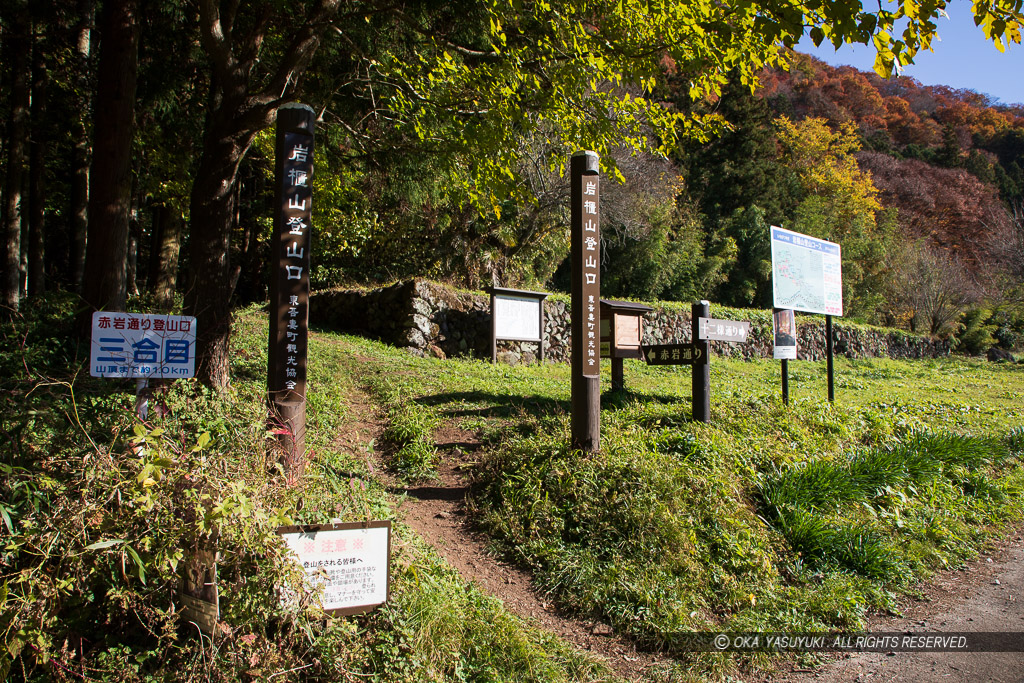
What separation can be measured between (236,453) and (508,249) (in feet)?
53.3

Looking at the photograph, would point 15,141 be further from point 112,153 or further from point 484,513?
point 484,513

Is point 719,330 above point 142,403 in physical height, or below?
above

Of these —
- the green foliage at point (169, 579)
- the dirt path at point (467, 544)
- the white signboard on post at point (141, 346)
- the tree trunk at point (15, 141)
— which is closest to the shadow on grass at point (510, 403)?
the dirt path at point (467, 544)

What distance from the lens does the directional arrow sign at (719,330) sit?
297 inches

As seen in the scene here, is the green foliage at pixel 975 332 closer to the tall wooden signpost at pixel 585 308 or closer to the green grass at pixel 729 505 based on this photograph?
the green grass at pixel 729 505

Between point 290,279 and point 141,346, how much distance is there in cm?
116

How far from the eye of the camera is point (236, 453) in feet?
11.7

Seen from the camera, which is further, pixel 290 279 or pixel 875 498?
pixel 875 498

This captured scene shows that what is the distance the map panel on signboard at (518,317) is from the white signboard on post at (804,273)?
5.76m

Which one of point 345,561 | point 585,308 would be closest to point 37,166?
point 585,308

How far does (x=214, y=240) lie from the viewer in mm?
7195

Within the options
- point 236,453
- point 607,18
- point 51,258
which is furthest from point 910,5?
point 51,258

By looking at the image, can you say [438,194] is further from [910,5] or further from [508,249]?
[508,249]

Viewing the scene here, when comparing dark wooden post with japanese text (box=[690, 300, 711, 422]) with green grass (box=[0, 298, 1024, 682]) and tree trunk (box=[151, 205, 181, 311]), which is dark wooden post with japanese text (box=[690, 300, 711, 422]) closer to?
green grass (box=[0, 298, 1024, 682])
